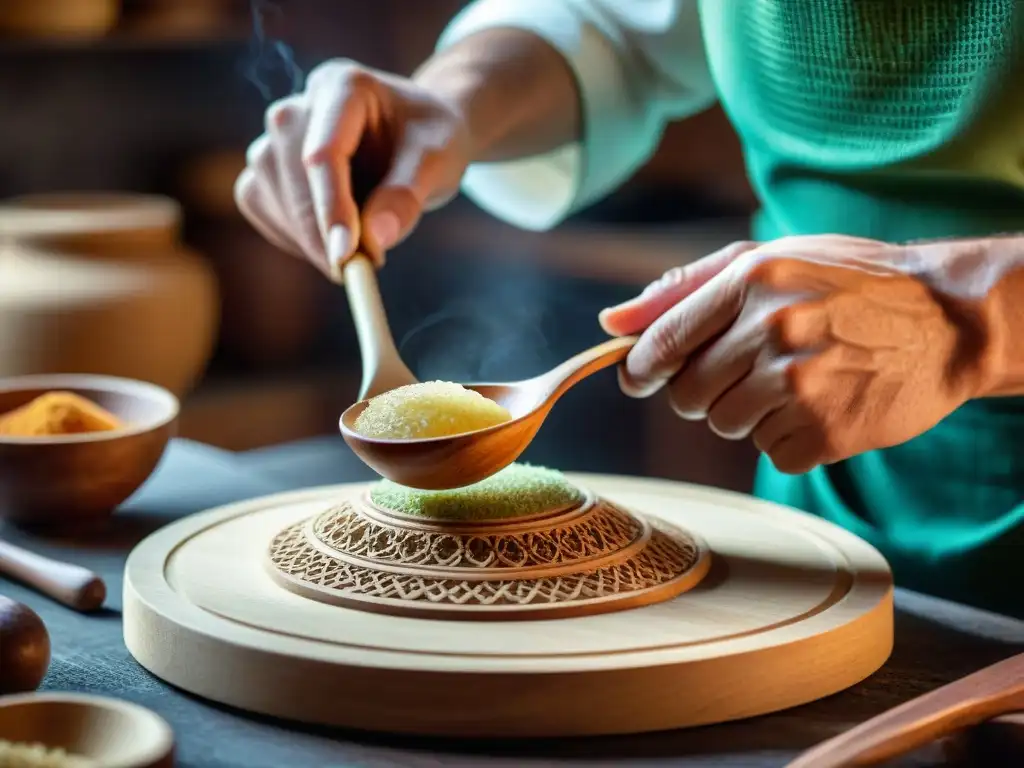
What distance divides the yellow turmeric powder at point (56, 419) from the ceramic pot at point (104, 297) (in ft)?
3.01

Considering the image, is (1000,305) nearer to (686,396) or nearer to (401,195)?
(686,396)

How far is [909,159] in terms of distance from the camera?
123 centimetres

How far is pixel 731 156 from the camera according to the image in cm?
331

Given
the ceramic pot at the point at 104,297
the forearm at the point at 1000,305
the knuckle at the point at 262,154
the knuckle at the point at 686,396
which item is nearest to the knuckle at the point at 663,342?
the knuckle at the point at 686,396

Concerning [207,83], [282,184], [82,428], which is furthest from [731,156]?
[82,428]

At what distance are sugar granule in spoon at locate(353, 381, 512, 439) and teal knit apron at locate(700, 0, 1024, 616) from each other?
48cm

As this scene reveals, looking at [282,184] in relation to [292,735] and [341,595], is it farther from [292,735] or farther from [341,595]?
[292,735]

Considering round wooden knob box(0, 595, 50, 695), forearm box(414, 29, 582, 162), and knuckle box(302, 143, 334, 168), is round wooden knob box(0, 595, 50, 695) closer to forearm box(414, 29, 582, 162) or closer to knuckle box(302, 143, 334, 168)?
knuckle box(302, 143, 334, 168)

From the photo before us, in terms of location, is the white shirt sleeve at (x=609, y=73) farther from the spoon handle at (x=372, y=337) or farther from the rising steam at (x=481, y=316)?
the rising steam at (x=481, y=316)

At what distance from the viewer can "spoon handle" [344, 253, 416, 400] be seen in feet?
3.84

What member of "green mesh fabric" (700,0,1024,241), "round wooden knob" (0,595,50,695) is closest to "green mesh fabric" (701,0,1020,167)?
"green mesh fabric" (700,0,1024,241)

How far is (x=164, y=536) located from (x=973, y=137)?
2.57 ft

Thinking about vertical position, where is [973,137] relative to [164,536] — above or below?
above

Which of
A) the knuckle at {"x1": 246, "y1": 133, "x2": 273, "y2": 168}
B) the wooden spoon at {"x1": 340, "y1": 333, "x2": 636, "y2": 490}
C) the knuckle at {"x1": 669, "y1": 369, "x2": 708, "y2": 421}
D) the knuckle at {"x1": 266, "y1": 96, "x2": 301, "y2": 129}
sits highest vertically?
the knuckle at {"x1": 266, "y1": 96, "x2": 301, "y2": 129}
